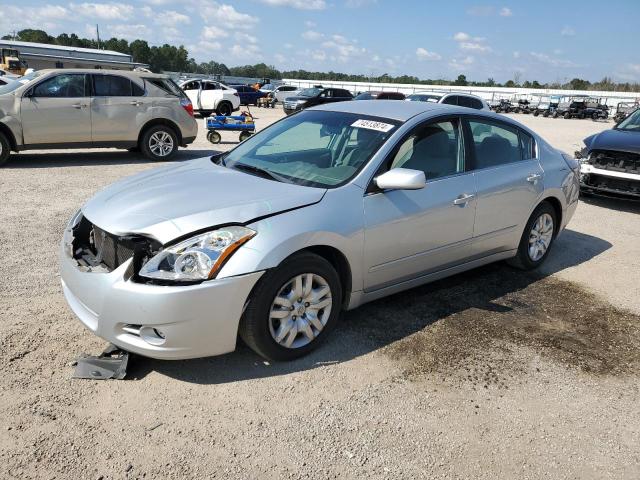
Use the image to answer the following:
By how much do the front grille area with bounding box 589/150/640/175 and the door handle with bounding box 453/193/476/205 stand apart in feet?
17.3

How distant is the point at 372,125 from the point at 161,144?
777cm

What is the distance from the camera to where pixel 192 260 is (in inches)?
118

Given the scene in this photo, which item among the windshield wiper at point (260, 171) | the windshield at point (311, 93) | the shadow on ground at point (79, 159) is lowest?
the shadow on ground at point (79, 159)

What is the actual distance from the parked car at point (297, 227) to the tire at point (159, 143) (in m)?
6.73

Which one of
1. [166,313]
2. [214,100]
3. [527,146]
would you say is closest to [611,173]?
[527,146]

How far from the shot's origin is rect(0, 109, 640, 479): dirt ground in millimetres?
2609

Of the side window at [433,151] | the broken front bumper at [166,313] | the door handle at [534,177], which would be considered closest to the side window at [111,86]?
the side window at [433,151]

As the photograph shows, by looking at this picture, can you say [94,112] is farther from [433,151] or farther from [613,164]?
[613,164]

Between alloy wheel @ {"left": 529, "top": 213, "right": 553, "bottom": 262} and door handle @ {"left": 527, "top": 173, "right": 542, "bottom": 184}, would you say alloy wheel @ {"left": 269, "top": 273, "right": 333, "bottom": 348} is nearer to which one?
door handle @ {"left": 527, "top": 173, "right": 542, "bottom": 184}

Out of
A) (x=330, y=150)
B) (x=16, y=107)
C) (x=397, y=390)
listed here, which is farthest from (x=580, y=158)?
(x=16, y=107)

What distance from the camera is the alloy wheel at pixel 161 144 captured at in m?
10.8

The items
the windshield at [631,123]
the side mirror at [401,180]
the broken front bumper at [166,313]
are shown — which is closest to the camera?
the broken front bumper at [166,313]

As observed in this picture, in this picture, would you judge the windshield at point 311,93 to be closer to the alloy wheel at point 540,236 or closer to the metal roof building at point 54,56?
the metal roof building at point 54,56

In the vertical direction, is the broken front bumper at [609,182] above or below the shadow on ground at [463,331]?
above
